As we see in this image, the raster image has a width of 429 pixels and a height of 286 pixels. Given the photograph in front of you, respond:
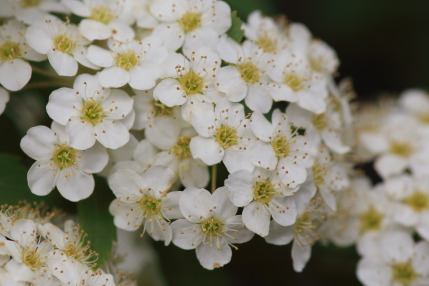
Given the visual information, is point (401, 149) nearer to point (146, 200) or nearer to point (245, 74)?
point (245, 74)

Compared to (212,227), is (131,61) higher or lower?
higher

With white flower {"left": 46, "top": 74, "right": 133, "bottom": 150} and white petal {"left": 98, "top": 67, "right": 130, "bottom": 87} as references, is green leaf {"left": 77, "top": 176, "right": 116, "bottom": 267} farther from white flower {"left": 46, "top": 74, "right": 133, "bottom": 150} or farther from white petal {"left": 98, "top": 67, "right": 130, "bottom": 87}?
white petal {"left": 98, "top": 67, "right": 130, "bottom": 87}

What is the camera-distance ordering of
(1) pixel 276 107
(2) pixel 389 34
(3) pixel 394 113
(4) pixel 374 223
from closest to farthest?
(1) pixel 276 107
(4) pixel 374 223
(3) pixel 394 113
(2) pixel 389 34

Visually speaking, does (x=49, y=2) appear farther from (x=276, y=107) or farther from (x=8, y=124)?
(x=276, y=107)

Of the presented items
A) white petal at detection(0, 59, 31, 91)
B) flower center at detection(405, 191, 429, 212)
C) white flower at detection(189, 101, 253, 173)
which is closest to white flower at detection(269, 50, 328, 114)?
white flower at detection(189, 101, 253, 173)

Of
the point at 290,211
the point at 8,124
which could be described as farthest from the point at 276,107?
the point at 8,124

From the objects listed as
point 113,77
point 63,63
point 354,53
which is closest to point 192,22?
point 113,77

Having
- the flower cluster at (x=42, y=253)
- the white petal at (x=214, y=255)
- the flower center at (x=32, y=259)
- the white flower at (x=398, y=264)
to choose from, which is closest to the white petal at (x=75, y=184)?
the flower cluster at (x=42, y=253)
